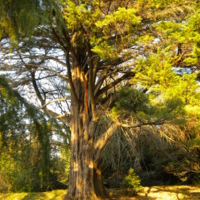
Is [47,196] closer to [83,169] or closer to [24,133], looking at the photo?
[83,169]

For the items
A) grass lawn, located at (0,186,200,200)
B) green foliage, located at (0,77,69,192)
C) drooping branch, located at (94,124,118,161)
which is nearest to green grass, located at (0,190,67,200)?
grass lawn, located at (0,186,200,200)

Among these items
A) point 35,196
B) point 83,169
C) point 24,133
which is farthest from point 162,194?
point 24,133

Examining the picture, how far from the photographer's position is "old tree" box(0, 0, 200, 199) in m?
5.57

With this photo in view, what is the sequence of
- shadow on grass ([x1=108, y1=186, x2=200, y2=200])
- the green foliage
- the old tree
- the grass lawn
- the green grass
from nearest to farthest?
the green foliage, the old tree, the green grass, the grass lawn, shadow on grass ([x1=108, y1=186, x2=200, y2=200])

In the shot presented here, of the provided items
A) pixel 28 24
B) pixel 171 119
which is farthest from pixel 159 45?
pixel 28 24

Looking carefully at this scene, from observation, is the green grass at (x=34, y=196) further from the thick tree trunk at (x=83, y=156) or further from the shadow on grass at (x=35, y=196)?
the thick tree trunk at (x=83, y=156)

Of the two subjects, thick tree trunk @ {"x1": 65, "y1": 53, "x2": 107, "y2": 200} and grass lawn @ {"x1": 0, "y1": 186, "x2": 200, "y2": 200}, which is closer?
thick tree trunk @ {"x1": 65, "y1": 53, "x2": 107, "y2": 200}

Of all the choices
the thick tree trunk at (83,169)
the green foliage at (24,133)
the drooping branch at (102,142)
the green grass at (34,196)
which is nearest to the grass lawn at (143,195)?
the green grass at (34,196)

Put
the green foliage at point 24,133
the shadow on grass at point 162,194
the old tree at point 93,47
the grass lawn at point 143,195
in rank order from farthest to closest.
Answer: the shadow on grass at point 162,194 < the grass lawn at point 143,195 < the old tree at point 93,47 < the green foliage at point 24,133

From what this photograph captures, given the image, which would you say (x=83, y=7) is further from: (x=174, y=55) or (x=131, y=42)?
(x=174, y=55)

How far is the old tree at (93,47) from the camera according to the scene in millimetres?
5566

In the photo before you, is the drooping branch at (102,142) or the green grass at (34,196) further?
the green grass at (34,196)

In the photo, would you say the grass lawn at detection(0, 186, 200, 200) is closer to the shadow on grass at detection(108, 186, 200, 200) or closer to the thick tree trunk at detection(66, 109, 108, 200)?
the shadow on grass at detection(108, 186, 200, 200)

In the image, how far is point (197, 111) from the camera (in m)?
6.14
